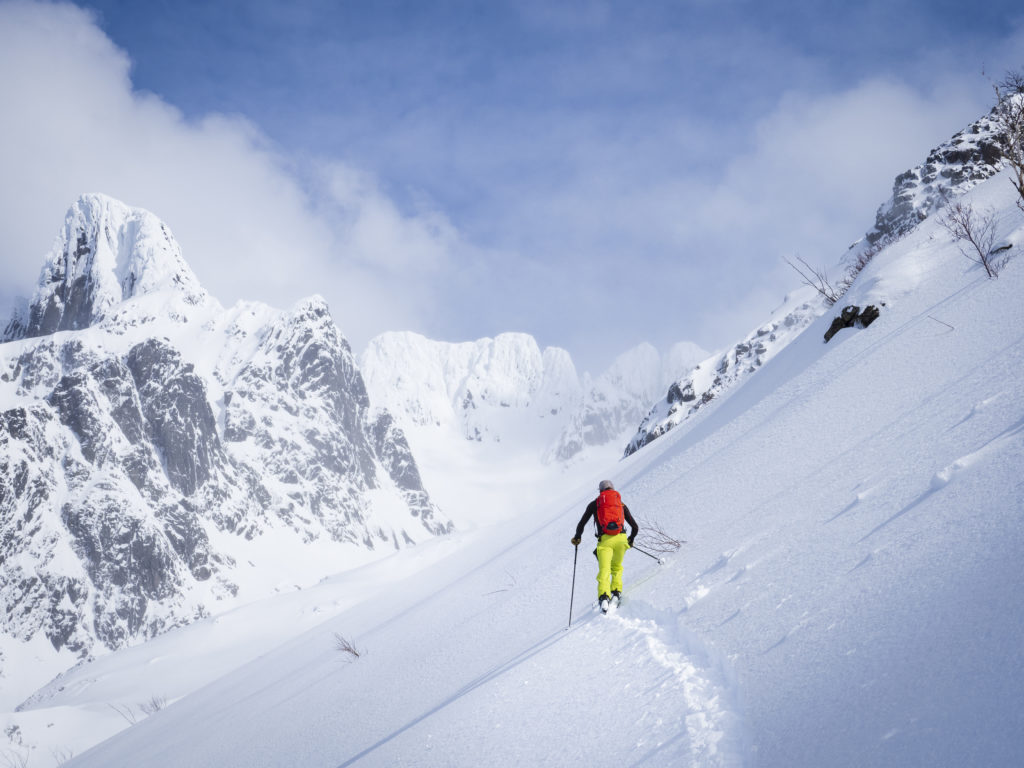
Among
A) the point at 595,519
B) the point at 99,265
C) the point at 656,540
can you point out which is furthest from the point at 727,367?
the point at 99,265

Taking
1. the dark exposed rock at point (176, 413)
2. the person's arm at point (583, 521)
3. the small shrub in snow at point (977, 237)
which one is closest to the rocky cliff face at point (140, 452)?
the dark exposed rock at point (176, 413)

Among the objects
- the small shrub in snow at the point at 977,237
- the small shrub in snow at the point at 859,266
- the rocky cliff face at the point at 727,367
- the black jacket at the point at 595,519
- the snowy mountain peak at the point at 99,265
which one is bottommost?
the rocky cliff face at the point at 727,367

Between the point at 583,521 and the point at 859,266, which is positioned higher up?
the point at 859,266

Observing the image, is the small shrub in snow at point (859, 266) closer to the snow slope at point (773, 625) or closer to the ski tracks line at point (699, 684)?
Result: the snow slope at point (773, 625)

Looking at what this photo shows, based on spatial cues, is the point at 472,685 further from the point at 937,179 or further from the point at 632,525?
the point at 937,179

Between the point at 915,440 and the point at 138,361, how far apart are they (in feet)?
592

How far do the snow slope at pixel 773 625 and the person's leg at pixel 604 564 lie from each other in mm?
254

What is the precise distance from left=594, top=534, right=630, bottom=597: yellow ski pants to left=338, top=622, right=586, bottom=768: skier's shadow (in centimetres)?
56

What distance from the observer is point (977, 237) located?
992 centimetres

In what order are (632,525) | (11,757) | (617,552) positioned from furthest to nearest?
(11,757)
(632,525)
(617,552)

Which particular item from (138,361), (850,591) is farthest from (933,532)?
(138,361)

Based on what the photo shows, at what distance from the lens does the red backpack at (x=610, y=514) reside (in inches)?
231

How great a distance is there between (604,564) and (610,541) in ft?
0.90

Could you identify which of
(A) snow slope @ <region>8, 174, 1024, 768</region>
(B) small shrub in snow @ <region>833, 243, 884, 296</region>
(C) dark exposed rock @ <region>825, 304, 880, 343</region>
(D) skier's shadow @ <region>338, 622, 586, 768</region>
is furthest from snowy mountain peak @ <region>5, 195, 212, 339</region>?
(D) skier's shadow @ <region>338, 622, 586, 768</region>
